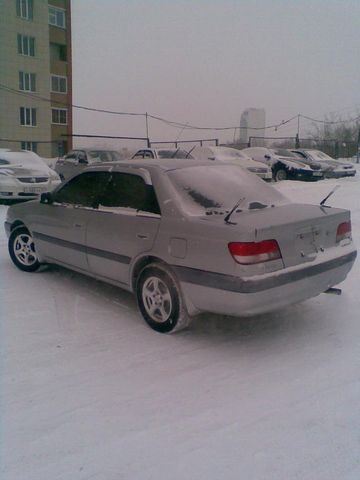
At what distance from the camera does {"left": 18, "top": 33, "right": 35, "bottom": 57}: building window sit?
34928 mm

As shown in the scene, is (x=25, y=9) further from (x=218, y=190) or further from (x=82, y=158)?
(x=218, y=190)

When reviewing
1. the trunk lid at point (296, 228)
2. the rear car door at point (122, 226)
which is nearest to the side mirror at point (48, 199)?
the rear car door at point (122, 226)

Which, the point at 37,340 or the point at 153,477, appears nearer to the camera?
the point at 153,477

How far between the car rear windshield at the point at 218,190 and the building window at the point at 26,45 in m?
35.2

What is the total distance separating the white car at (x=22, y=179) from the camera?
36.7 ft

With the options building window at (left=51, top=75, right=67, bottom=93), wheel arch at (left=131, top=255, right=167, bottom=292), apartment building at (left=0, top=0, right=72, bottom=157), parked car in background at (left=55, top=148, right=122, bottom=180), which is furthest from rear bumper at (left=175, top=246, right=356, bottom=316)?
building window at (left=51, top=75, right=67, bottom=93)

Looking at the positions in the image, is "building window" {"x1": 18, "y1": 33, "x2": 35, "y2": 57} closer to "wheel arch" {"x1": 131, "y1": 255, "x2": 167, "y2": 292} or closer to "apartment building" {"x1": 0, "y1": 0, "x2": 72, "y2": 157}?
"apartment building" {"x1": 0, "y1": 0, "x2": 72, "y2": 157}

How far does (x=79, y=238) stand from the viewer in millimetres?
4891

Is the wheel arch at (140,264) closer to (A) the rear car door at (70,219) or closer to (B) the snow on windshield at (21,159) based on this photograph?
(A) the rear car door at (70,219)

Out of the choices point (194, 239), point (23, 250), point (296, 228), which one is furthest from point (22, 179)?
point (296, 228)

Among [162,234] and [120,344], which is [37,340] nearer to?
[120,344]

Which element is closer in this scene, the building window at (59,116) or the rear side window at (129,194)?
the rear side window at (129,194)

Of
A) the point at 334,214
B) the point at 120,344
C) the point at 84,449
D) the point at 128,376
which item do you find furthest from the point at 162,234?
the point at 84,449

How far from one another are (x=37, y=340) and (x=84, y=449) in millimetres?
1498
